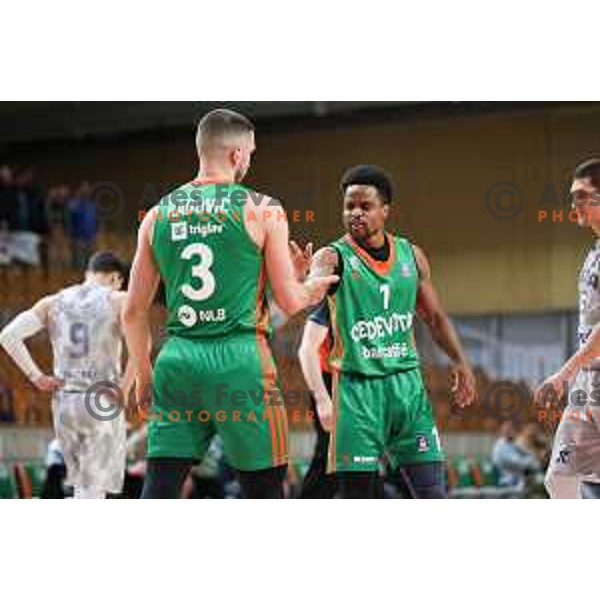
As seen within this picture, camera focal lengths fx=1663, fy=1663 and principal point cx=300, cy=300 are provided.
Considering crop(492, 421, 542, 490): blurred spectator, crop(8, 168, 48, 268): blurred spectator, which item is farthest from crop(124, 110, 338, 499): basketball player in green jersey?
crop(492, 421, 542, 490): blurred spectator

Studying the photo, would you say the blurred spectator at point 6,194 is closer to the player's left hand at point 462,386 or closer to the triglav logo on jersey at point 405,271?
the triglav logo on jersey at point 405,271

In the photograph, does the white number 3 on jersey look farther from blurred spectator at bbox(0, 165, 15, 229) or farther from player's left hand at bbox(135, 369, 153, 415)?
blurred spectator at bbox(0, 165, 15, 229)

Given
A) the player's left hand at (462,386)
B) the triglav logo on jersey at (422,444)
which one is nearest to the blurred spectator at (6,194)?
the player's left hand at (462,386)

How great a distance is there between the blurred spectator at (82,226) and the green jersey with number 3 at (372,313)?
7.06 ft

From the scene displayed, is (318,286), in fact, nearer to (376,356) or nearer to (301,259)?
(301,259)

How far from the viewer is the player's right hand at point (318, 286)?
9.07 meters

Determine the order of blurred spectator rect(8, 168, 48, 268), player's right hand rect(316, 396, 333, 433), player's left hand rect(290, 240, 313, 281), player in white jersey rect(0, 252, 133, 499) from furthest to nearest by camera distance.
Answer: blurred spectator rect(8, 168, 48, 268), player in white jersey rect(0, 252, 133, 499), player's right hand rect(316, 396, 333, 433), player's left hand rect(290, 240, 313, 281)

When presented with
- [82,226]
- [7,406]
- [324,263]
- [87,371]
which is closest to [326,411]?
[324,263]

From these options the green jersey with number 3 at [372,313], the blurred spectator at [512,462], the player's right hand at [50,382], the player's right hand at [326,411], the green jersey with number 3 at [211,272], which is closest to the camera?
the green jersey with number 3 at [211,272]

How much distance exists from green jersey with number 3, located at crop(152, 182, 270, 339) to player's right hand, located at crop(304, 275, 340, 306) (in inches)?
19.5

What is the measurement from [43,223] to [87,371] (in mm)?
2828

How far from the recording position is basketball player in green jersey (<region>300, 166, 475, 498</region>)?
29.8 ft

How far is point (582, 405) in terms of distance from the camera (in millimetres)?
9430
